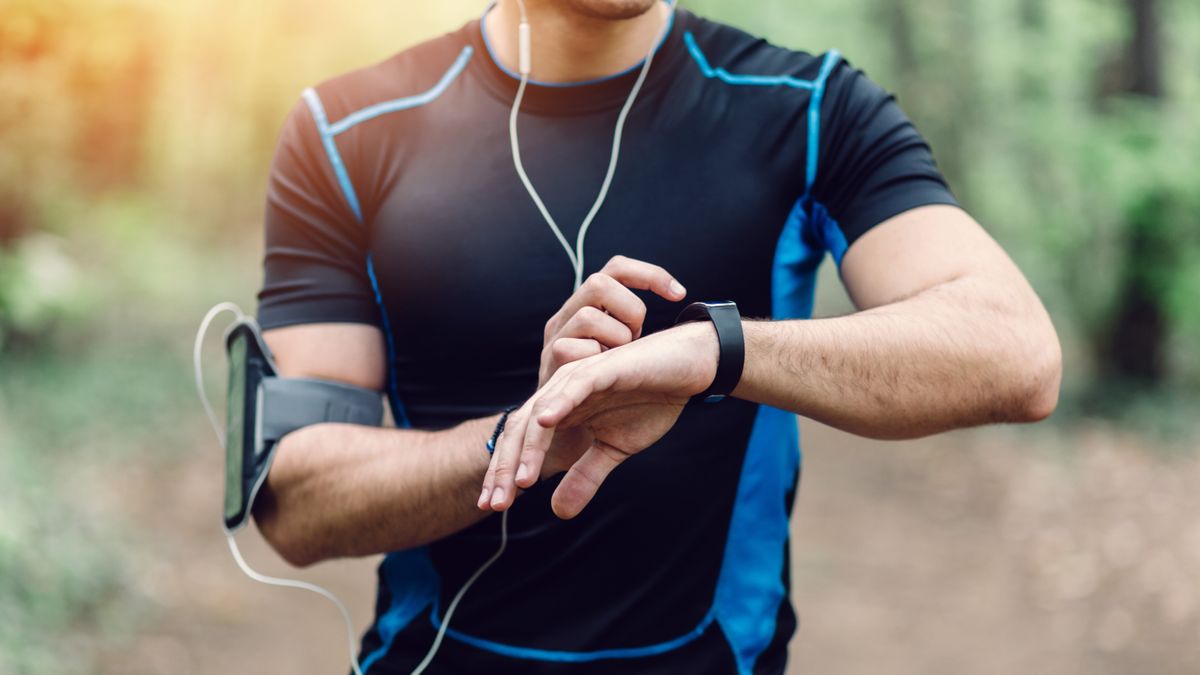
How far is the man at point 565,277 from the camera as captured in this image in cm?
220

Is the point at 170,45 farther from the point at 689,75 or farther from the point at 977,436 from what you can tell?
Answer: the point at 689,75

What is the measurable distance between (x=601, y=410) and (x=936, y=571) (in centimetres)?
520

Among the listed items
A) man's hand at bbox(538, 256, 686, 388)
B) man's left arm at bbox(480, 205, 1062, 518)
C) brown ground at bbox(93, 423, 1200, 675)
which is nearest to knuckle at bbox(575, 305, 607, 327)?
man's hand at bbox(538, 256, 686, 388)

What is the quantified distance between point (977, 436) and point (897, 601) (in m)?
2.75

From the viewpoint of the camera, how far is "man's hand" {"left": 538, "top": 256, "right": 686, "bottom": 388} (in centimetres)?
180

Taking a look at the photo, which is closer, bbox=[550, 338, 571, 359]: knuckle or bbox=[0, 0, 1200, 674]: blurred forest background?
bbox=[550, 338, 571, 359]: knuckle

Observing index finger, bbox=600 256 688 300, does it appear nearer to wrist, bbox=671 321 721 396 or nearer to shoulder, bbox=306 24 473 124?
wrist, bbox=671 321 721 396

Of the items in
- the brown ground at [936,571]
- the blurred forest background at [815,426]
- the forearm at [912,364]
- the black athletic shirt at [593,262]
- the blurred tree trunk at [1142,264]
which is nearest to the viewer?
the forearm at [912,364]

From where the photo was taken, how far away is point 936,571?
21.3 ft

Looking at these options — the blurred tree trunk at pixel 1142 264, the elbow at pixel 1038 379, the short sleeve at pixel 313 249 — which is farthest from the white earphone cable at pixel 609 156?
the blurred tree trunk at pixel 1142 264

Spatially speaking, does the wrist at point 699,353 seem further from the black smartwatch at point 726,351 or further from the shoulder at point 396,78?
the shoulder at point 396,78

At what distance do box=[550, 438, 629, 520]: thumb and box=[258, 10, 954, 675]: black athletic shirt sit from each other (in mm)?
457

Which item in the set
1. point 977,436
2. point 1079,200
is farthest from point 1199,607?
point 1079,200

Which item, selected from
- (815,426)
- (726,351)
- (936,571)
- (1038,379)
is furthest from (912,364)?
(815,426)
